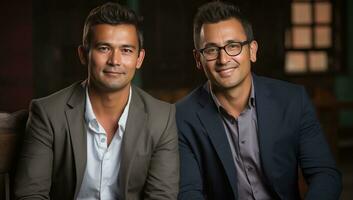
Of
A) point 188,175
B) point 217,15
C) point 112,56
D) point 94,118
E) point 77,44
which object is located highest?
point 217,15

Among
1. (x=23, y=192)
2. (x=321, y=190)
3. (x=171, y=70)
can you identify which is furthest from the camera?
(x=171, y=70)

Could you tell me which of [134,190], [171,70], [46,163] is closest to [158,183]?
[134,190]

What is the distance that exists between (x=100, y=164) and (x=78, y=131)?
150mm

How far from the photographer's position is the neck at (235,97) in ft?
7.85

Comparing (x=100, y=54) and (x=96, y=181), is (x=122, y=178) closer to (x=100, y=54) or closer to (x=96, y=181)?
(x=96, y=181)

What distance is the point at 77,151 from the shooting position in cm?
210

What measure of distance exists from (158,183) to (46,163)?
42 centimetres

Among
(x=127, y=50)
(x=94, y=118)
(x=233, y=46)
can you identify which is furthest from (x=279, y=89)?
(x=94, y=118)

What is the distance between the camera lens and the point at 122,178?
6.95 ft

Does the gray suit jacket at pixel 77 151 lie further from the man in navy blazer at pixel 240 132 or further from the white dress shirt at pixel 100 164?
the man in navy blazer at pixel 240 132

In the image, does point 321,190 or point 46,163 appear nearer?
point 46,163

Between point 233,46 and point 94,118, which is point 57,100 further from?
point 233,46

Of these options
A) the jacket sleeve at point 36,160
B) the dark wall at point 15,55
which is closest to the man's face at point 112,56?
the jacket sleeve at point 36,160

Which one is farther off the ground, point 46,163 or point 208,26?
point 208,26
